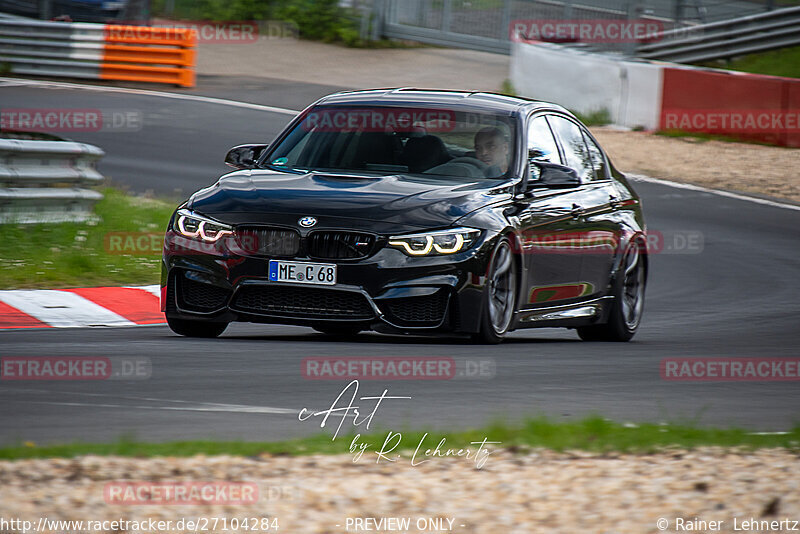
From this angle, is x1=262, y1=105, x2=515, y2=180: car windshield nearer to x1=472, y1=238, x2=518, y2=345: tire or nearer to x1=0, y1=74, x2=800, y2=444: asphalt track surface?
x1=472, y1=238, x2=518, y2=345: tire

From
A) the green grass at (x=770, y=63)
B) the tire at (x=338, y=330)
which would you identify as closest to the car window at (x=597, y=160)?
the tire at (x=338, y=330)

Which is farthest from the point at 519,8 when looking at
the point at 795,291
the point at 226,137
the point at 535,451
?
the point at 535,451

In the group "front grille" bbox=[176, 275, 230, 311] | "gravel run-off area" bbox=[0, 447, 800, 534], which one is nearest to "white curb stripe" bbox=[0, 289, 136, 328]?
"front grille" bbox=[176, 275, 230, 311]

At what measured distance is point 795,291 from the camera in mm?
13219

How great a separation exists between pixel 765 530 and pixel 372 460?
139cm

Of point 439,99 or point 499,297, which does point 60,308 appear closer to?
point 439,99

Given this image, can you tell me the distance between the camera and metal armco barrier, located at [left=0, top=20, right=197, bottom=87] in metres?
25.9

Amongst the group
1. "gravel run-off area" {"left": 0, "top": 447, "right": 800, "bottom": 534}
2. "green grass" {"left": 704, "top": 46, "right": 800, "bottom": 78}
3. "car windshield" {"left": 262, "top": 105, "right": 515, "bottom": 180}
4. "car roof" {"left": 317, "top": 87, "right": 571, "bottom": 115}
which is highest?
"car roof" {"left": 317, "top": 87, "right": 571, "bottom": 115}

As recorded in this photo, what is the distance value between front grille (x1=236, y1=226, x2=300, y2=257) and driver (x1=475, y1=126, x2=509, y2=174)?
1.61 meters

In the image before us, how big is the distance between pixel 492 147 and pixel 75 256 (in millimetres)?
3842

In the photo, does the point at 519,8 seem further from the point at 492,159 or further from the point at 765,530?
the point at 765,530

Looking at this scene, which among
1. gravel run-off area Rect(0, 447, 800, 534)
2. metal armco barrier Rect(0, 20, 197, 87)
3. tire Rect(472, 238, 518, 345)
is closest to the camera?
gravel run-off area Rect(0, 447, 800, 534)

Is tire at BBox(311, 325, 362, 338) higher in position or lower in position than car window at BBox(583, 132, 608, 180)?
lower

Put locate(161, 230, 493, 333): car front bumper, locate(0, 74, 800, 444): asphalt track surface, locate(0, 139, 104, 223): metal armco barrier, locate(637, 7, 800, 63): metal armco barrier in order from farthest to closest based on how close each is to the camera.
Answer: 1. locate(637, 7, 800, 63): metal armco barrier
2. locate(0, 139, 104, 223): metal armco barrier
3. locate(161, 230, 493, 333): car front bumper
4. locate(0, 74, 800, 444): asphalt track surface
